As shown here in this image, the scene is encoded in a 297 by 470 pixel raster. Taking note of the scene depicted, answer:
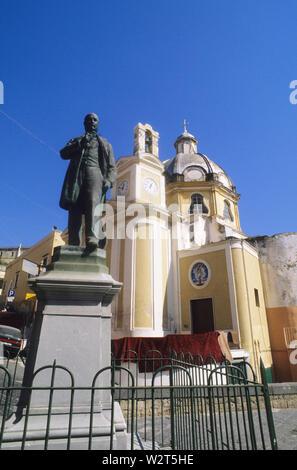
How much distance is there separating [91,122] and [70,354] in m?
3.45

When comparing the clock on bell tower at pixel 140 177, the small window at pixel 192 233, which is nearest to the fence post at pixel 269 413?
the clock on bell tower at pixel 140 177

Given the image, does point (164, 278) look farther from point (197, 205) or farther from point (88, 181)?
point (88, 181)

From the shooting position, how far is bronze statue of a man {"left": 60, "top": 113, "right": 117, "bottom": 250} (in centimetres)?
408

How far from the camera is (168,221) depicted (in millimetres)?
18094

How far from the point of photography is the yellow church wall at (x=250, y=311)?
13.7m

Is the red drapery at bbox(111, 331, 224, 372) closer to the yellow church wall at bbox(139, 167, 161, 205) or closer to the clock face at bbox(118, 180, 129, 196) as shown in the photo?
the yellow church wall at bbox(139, 167, 161, 205)

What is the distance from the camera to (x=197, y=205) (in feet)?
72.0

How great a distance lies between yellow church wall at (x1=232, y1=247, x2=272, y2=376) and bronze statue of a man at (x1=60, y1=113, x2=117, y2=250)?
11.8 metres

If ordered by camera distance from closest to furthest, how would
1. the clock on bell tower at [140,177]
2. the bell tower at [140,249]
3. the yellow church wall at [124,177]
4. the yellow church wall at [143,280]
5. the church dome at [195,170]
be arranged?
the yellow church wall at [143,280] < the bell tower at [140,249] < the clock on bell tower at [140,177] < the yellow church wall at [124,177] < the church dome at [195,170]

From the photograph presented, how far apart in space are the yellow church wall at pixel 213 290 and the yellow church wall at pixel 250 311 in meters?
0.60

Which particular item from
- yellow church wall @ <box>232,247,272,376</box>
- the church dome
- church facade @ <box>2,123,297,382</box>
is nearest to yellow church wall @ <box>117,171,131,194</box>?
church facade @ <box>2,123,297,382</box>

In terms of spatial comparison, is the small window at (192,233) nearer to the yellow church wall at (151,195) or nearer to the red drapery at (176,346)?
the yellow church wall at (151,195)

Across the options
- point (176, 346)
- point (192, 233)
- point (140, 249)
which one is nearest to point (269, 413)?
point (176, 346)
